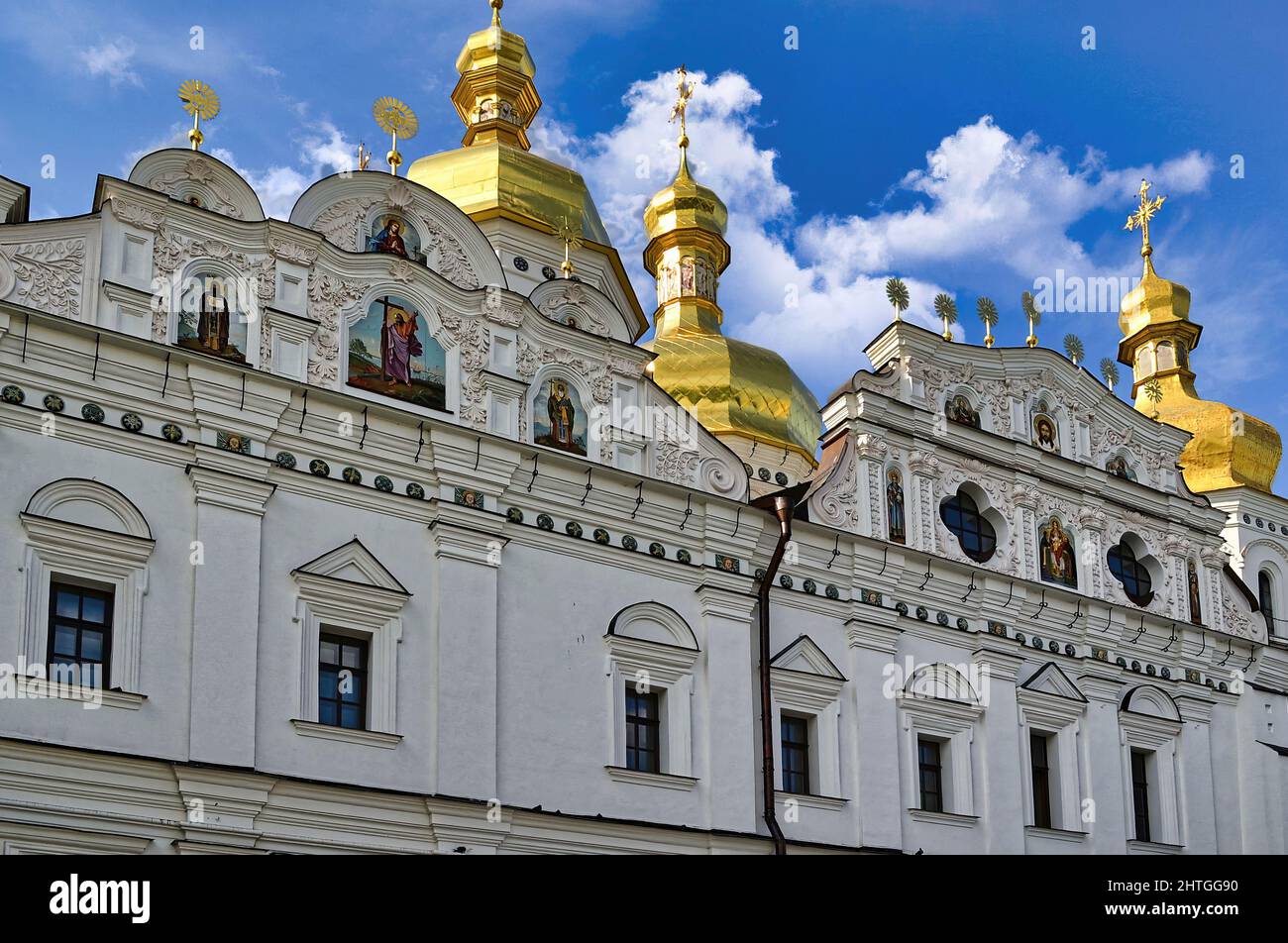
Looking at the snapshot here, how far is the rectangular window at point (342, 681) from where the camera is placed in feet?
50.9

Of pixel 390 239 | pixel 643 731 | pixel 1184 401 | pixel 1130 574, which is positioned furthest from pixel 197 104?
pixel 1184 401

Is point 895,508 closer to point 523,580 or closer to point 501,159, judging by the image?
point 523,580

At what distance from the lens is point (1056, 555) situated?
20.9m

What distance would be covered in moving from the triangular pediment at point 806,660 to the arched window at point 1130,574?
456 cm

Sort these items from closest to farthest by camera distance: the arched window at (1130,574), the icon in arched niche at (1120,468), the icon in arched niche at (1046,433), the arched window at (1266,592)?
1. the icon in arched niche at (1046,433)
2. the arched window at (1130,574)
3. the icon in arched niche at (1120,468)
4. the arched window at (1266,592)

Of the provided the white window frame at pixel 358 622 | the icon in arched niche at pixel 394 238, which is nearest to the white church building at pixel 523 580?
the white window frame at pixel 358 622

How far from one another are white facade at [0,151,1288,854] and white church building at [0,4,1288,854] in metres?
0.03

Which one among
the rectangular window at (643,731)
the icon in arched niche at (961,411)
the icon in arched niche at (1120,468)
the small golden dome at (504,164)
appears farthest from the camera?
the small golden dome at (504,164)

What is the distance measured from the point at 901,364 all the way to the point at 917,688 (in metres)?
3.53

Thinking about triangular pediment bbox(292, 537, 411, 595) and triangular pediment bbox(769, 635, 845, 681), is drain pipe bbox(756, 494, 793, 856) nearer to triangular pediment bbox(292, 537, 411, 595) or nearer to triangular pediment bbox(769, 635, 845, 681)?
triangular pediment bbox(769, 635, 845, 681)

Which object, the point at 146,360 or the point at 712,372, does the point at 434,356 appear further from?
the point at 712,372

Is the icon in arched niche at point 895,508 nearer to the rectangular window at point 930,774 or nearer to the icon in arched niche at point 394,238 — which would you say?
the rectangular window at point 930,774

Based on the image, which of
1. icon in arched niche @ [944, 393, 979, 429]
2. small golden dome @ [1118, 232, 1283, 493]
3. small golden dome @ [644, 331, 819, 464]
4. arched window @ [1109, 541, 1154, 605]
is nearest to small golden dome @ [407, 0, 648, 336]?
small golden dome @ [644, 331, 819, 464]

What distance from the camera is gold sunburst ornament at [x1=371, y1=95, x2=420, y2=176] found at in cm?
1819
